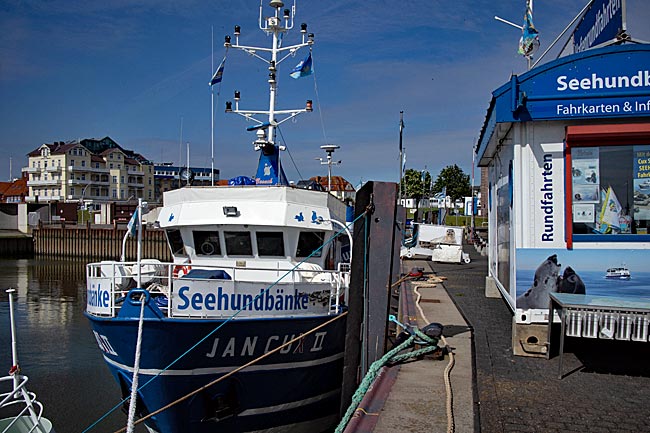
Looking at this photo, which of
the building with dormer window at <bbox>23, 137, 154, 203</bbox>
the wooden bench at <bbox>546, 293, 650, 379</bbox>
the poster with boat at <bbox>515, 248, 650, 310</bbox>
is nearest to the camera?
the wooden bench at <bbox>546, 293, 650, 379</bbox>

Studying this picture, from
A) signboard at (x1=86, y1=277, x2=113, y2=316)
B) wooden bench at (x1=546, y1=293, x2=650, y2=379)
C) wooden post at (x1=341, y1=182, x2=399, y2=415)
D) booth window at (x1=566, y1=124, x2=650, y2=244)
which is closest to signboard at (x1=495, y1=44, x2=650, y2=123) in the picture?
booth window at (x1=566, y1=124, x2=650, y2=244)

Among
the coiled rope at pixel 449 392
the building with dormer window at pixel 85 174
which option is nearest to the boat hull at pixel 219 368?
the coiled rope at pixel 449 392

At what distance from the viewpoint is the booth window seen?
7062mm

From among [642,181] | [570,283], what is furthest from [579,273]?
[642,181]

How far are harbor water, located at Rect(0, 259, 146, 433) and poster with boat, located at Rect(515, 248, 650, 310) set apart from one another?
20.6ft

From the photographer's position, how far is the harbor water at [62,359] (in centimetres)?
1189

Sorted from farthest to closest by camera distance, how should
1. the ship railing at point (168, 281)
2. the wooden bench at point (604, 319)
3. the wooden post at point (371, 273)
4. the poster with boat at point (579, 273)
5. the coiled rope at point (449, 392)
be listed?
the ship railing at point (168, 281), the poster with boat at point (579, 273), the wooden post at point (371, 273), the wooden bench at point (604, 319), the coiled rope at point (449, 392)

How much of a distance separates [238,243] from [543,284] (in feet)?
16.4

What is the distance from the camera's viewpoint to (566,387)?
595cm

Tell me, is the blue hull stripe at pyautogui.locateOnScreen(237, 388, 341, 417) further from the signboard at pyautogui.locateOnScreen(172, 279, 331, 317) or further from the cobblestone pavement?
the cobblestone pavement

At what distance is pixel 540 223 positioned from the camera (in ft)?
24.0

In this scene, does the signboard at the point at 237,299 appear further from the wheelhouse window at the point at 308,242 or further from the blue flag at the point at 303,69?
the blue flag at the point at 303,69

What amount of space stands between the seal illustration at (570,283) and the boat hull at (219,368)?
3307 mm

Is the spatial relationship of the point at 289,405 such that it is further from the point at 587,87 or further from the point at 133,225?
the point at 587,87
